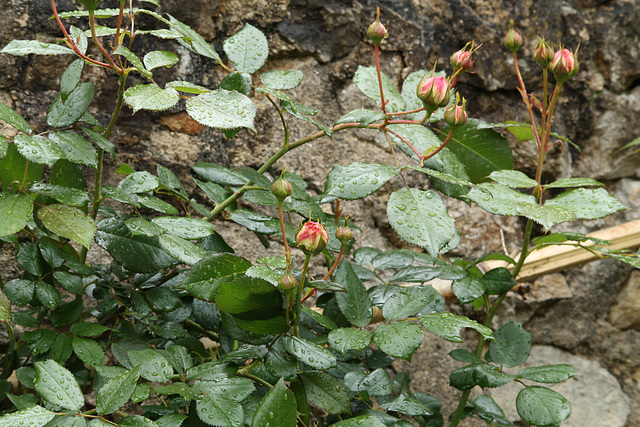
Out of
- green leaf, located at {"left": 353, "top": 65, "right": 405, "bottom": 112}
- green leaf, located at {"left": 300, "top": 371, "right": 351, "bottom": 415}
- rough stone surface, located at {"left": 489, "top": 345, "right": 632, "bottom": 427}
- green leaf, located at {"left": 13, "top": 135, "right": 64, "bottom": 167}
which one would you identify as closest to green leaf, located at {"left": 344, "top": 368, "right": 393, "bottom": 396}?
green leaf, located at {"left": 300, "top": 371, "right": 351, "bottom": 415}

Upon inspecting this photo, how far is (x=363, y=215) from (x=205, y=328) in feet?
1.93

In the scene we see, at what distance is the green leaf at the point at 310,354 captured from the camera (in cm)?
62

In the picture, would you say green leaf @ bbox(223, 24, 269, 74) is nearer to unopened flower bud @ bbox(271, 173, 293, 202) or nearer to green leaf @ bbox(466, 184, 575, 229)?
unopened flower bud @ bbox(271, 173, 293, 202)

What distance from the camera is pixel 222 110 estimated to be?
625mm

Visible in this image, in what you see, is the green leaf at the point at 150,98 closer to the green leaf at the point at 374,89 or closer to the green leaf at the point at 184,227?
the green leaf at the point at 184,227

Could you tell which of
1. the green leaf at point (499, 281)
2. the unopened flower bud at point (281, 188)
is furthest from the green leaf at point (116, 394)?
the green leaf at point (499, 281)

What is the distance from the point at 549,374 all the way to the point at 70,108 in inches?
32.2

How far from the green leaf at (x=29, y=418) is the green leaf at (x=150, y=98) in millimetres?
338

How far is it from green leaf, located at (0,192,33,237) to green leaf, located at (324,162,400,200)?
1.20 ft

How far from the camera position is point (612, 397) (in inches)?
56.5

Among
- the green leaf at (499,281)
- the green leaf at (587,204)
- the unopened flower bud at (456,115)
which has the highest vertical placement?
the unopened flower bud at (456,115)

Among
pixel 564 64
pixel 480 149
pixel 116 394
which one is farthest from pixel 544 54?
pixel 116 394

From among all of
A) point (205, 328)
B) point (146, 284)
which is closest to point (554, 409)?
point (205, 328)

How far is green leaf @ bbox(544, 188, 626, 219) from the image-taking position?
76cm
